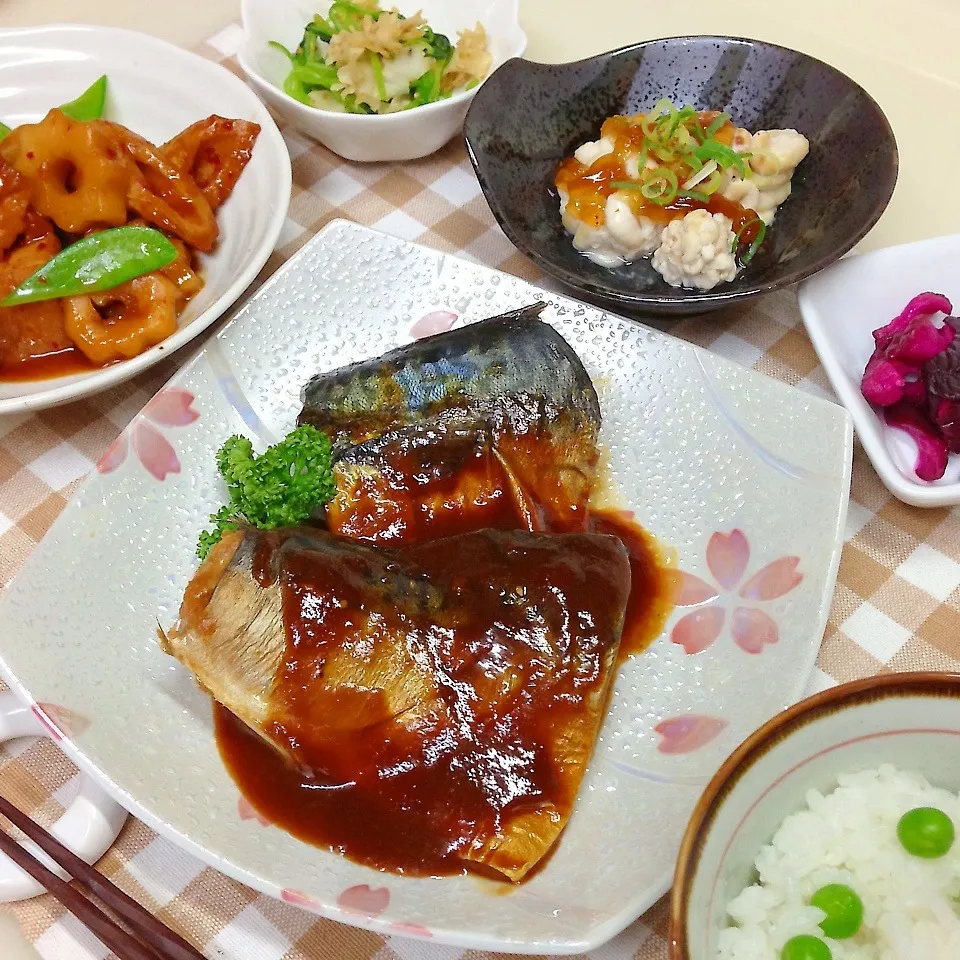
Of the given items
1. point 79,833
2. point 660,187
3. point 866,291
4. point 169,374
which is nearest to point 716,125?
point 660,187

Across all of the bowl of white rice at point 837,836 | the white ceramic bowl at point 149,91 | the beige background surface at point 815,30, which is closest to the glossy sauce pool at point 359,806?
the bowl of white rice at point 837,836

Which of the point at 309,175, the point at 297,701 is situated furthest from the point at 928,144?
the point at 297,701

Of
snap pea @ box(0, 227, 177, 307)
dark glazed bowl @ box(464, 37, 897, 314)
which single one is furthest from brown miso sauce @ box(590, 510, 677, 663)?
snap pea @ box(0, 227, 177, 307)

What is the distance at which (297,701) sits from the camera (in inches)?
63.7

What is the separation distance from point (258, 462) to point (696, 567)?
98 cm

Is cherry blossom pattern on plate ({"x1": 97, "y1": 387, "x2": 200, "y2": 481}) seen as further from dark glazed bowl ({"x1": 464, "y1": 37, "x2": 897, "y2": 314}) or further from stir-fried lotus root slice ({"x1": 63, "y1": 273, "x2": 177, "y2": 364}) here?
dark glazed bowl ({"x1": 464, "y1": 37, "x2": 897, "y2": 314})

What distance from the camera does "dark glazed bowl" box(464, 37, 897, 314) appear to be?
2.27 metres

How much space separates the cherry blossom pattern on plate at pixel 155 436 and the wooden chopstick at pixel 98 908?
0.77 m

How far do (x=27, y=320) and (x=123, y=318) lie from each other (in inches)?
9.9

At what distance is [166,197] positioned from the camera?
248 centimetres

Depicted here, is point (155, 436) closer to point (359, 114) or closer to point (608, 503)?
point (608, 503)

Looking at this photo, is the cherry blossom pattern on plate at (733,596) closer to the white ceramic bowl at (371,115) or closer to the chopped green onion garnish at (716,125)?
the chopped green onion garnish at (716,125)

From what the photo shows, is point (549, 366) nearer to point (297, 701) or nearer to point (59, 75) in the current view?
point (297, 701)

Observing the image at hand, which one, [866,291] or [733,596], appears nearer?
[733,596]
